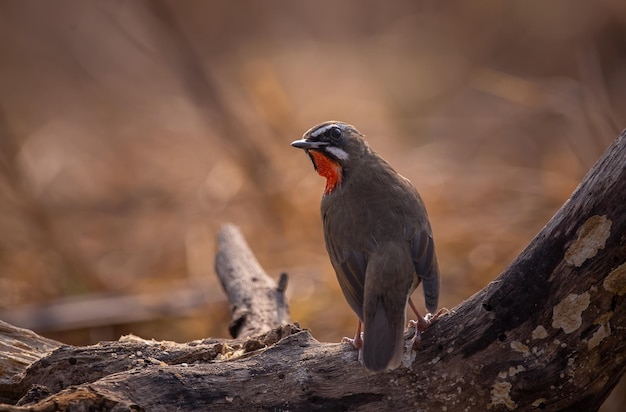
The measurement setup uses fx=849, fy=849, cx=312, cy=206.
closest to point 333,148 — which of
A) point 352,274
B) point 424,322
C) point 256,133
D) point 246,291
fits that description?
point 352,274

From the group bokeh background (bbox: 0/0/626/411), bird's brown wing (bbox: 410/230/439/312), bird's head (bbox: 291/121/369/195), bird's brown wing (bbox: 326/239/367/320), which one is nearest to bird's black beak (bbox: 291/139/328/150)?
bird's head (bbox: 291/121/369/195)

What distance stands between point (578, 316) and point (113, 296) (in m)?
5.28

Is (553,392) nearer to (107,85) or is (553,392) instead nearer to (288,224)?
(288,224)

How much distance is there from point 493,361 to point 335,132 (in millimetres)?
1583

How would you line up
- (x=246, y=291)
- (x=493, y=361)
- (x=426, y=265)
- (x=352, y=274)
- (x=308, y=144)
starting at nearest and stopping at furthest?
(x=493, y=361) → (x=426, y=265) → (x=352, y=274) → (x=308, y=144) → (x=246, y=291)

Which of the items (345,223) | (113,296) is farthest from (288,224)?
(345,223)

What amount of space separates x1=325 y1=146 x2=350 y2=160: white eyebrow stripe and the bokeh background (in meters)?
2.82

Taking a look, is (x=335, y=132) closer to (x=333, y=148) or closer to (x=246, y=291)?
(x=333, y=148)

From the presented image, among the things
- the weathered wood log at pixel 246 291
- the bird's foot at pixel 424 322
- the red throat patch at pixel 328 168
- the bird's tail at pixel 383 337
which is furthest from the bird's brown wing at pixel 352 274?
the weathered wood log at pixel 246 291

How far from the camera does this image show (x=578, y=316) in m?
3.25

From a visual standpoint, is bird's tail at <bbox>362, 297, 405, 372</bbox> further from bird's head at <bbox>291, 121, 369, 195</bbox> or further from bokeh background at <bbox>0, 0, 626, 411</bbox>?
bokeh background at <bbox>0, 0, 626, 411</bbox>

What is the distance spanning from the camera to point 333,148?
4402 mm

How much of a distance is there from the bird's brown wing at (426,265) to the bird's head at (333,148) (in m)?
0.64

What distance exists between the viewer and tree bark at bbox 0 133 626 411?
3.22 metres
